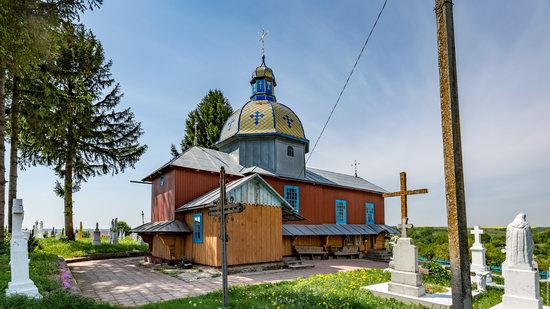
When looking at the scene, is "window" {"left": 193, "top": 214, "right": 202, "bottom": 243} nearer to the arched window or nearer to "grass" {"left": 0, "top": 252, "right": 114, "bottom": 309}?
"grass" {"left": 0, "top": 252, "right": 114, "bottom": 309}

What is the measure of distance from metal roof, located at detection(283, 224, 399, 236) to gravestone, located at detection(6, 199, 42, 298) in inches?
446

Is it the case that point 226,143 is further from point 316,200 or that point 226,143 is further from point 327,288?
point 327,288

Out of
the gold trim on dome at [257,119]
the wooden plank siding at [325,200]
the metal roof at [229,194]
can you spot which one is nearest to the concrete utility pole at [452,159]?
the metal roof at [229,194]

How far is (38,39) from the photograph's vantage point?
11.0 meters

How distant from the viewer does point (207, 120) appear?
98.2 ft

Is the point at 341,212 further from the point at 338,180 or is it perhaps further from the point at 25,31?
the point at 25,31

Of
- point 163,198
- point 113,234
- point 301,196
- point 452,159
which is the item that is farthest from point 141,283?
point 113,234

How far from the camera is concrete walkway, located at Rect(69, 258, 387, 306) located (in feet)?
27.5

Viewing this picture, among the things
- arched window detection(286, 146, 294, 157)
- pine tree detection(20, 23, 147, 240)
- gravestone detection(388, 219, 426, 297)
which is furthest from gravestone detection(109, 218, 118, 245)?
gravestone detection(388, 219, 426, 297)

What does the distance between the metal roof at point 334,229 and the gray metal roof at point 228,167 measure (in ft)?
8.10

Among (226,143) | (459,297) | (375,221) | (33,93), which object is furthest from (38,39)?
→ (375,221)

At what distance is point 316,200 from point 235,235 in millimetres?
8049

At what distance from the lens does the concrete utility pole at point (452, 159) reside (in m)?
4.60

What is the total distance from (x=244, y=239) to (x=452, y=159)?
949cm
